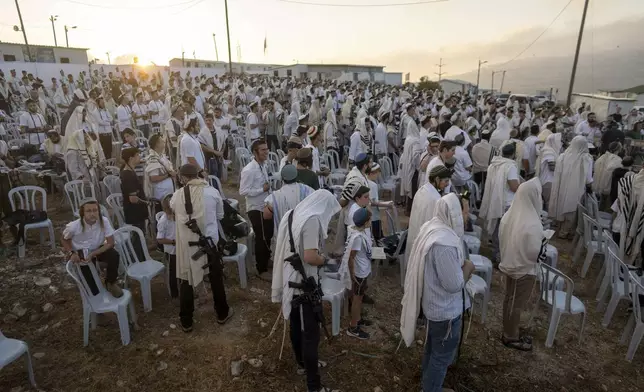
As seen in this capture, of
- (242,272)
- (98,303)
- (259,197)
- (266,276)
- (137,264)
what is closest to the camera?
(98,303)

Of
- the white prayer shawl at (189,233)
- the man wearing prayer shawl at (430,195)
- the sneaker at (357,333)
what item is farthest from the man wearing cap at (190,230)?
the man wearing prayer shawl at (430,195)

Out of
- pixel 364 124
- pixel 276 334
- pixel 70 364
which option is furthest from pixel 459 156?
pixel 70 364

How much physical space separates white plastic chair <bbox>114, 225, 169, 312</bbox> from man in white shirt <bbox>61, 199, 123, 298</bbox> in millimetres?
133

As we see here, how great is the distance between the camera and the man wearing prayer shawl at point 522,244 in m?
3.56

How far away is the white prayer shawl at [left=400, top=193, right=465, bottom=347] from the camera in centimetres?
273

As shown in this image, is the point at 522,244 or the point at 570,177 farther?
the point at 570,177

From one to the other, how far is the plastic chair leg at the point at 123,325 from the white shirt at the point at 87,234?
84 cm

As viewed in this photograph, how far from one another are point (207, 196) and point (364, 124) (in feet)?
21.2

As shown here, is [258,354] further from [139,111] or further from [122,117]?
[139,111]

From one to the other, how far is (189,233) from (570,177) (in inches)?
246

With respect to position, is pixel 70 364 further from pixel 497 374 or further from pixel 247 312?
pixel 497 374

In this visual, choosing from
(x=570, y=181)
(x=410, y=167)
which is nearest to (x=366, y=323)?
(x=410, y=167)

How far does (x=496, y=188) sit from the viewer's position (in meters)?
5.41

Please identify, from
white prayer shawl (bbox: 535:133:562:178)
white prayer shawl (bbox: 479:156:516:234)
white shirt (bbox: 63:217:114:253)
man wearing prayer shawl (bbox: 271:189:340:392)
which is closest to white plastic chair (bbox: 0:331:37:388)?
white shirt (bbox: 63:217:114:253)
